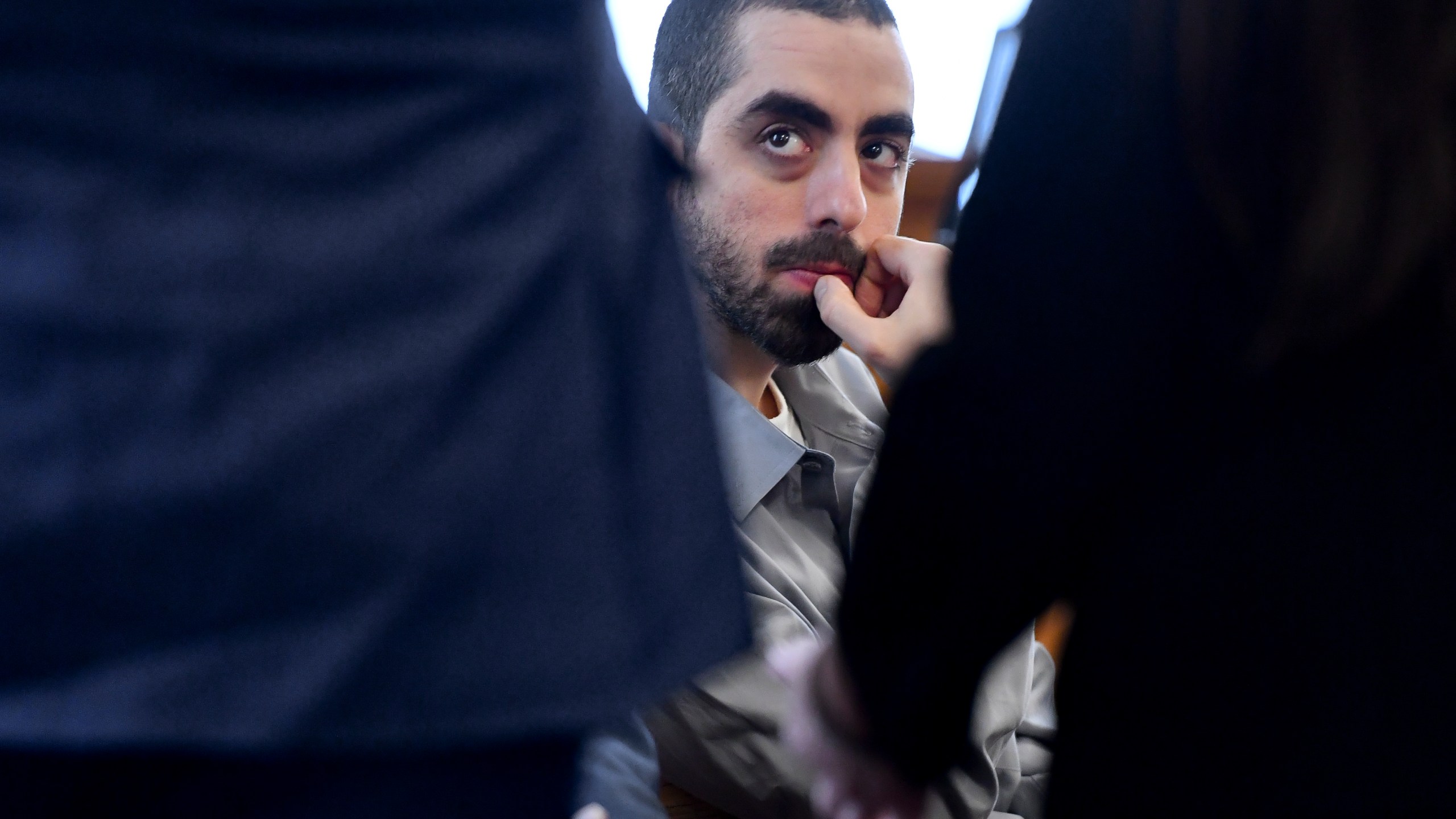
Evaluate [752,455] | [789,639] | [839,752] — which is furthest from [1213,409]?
[752,455]

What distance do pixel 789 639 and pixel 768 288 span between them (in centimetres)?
47

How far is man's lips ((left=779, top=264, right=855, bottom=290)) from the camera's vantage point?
1333 mm

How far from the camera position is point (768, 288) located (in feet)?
4.40

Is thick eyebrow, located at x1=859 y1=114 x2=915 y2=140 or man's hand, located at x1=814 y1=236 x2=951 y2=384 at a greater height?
thick eyebrow, located at x1=859 y1=114 x2=915 y2=140

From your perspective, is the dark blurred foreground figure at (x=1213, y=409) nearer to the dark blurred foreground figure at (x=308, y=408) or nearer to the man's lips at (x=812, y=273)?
the dark blurred foreground figure at (x=308, y=408)

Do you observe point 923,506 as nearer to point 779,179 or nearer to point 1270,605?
point 1270,605

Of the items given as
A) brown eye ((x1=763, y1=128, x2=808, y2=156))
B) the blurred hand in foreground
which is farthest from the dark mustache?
the blurred hand in foreground

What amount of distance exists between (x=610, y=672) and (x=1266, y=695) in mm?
289

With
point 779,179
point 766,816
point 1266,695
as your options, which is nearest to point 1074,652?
point 1266,695

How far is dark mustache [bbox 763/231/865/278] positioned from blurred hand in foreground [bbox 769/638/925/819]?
77 cm

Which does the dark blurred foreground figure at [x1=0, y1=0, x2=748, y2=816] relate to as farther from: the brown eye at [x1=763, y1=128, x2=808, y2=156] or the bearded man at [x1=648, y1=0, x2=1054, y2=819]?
the brown eye at [x1=763, y1=128, x2=808, y2=156]

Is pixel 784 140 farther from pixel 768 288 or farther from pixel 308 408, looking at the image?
pixel 308 408

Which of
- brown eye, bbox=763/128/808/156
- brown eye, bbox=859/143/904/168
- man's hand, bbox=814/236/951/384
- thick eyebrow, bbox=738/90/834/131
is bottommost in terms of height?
man's hand, bbox=814/236/951/384

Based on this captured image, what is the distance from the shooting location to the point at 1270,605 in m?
0.46
